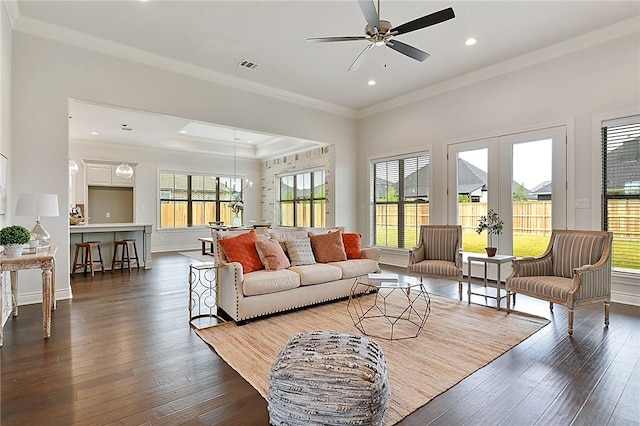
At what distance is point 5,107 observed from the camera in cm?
367

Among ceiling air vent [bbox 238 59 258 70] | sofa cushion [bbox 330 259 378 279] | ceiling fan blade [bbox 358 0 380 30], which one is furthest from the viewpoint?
ceiling air vent [bbox 238 59 258 70]

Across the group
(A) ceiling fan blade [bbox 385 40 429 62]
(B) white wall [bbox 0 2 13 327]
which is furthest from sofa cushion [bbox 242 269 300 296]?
(A) ceiling fan blade [bbox 385 40 429 62]

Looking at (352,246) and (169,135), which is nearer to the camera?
(352,246)

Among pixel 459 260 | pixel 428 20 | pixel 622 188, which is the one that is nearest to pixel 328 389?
pixel 428 20

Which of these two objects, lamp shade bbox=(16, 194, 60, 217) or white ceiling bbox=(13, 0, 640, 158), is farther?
white ceiling bbox=(13, 0, 640, 158)

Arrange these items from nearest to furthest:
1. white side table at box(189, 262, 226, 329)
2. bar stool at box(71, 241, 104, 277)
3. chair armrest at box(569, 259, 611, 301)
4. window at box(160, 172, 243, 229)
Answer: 1. chair armrest at box(569, 259, 611, 301)
2. white side table at box(189, 262, 226, 329)
3. bar stool at box(71, 241, 104, 277)
4. window at box(160, 172, 243, 229)

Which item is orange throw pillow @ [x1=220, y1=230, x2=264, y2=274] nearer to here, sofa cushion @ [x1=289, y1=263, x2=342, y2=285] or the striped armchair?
sofa cushion @ [x1=289, y1=263, x2=342, y2=285]

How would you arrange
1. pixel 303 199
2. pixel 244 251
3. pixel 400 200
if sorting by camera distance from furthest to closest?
pixel 303 199, pixel 400 200, pixel 244 251

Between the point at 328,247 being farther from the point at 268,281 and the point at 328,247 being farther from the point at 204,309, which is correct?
the point at 204,309

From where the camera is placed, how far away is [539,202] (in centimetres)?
493

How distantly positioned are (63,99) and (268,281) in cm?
368

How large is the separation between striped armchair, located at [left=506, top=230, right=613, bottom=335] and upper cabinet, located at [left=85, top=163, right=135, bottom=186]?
9616mm

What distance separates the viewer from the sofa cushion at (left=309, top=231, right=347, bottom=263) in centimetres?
448

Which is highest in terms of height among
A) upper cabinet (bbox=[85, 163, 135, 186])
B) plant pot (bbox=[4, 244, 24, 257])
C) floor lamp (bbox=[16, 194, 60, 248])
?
upper cabinet (bbox=[85, 163, 135, 186])
